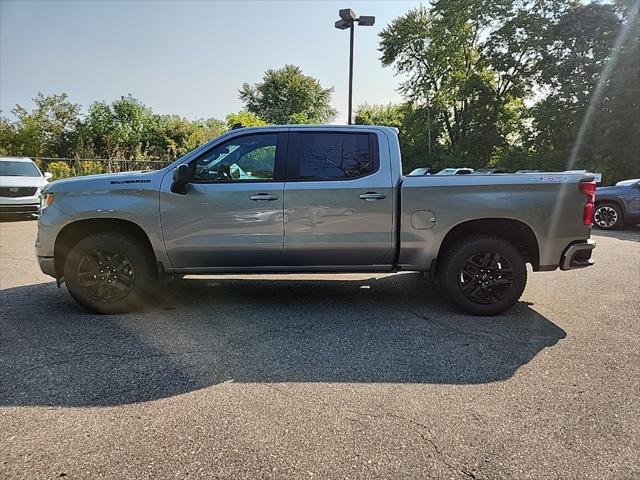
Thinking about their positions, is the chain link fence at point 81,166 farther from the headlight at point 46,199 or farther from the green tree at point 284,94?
the green tree at point 284,94

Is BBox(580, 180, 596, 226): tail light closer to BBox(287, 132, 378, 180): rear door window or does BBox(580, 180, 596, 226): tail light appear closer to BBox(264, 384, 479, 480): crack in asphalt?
Answer: BBox(287, 132, 378, 180): rear door window

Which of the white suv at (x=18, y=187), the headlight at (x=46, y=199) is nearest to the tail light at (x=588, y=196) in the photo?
the headlight at (x=46, y=199)

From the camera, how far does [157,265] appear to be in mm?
4902

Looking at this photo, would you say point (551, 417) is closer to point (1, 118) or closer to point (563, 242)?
point (563, 242)

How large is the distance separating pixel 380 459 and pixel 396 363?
1.27m

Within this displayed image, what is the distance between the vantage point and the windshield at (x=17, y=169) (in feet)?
45.7

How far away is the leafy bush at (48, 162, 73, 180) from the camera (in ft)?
67.6

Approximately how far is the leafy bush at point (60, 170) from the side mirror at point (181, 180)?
18.7m

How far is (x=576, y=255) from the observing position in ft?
15.7

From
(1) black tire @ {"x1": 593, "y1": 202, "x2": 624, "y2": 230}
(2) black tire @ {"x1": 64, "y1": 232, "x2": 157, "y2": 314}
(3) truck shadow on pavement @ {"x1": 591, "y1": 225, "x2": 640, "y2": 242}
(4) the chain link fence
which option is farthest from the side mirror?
(4) the chain link fence

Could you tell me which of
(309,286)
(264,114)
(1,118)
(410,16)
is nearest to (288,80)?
(264,114)

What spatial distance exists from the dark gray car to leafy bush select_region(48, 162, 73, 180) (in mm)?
20530

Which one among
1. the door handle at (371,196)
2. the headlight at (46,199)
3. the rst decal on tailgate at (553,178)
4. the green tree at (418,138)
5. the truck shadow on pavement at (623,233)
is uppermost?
the green tree at (418,138)

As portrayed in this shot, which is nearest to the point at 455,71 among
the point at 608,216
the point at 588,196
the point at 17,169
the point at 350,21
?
the point at 350,21
